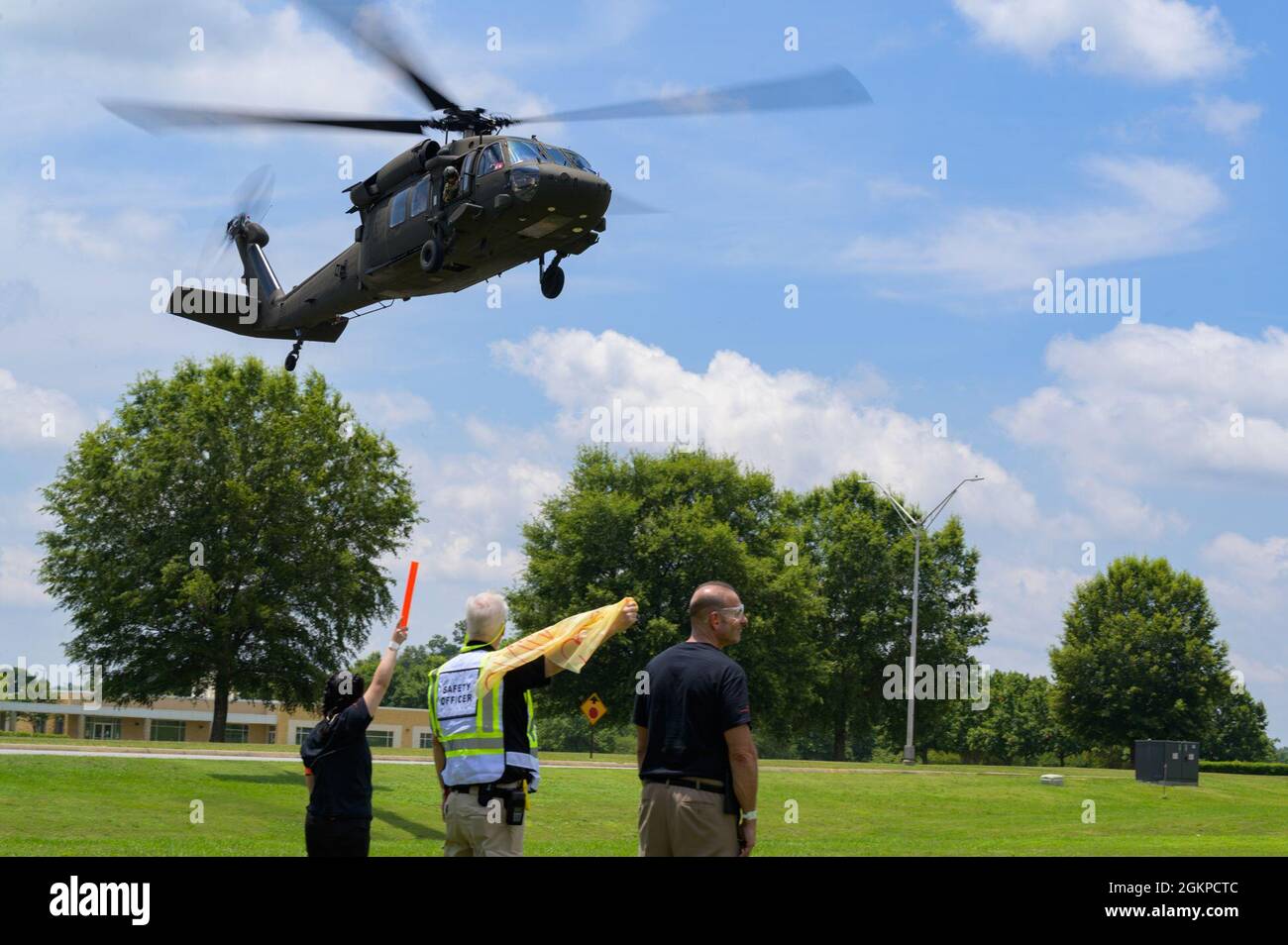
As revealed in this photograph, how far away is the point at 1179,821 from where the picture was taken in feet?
112

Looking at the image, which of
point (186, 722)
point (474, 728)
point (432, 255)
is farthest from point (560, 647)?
point (186, 722)

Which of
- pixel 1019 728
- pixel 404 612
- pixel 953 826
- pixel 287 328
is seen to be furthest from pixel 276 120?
pixel 1019 728

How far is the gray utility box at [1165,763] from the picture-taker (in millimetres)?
41344

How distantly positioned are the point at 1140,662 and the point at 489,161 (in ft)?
205

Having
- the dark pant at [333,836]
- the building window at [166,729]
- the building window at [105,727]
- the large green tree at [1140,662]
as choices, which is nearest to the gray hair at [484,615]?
the dark pant at [333,836]

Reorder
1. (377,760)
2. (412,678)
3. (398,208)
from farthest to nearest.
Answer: (412,678) → (377,760) → (398,208)

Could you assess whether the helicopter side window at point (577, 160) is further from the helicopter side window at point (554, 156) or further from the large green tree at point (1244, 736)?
the large green tree at point (1244, 736)

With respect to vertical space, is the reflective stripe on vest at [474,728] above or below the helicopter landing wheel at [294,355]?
below

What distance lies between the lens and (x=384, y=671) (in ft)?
23.9

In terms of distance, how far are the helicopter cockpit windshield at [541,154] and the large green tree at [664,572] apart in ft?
135

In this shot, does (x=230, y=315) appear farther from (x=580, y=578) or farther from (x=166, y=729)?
(x=166, y=729)
